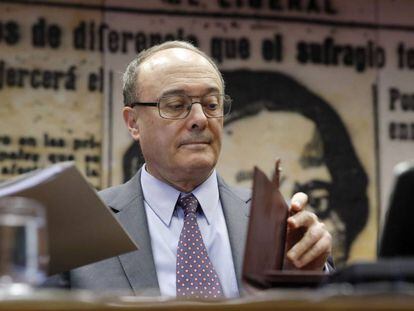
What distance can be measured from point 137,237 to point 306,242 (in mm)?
732

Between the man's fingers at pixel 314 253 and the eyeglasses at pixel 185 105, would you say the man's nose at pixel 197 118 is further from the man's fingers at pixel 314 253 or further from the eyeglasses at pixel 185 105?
the man's fingers at pixel 314 253

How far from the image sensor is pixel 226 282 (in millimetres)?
2883

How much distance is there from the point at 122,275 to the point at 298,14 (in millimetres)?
2484

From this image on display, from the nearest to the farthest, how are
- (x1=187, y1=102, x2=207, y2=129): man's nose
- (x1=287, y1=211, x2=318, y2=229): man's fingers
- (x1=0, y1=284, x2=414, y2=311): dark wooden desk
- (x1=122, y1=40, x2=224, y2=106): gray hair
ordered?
(x1=0, y1=284, x2=414, y2=311): dark wooden desk → (x1=287, y1=211, x2=318, y2=229): man's fingers → (x1=187, y1=102, x2=207, y2=129): man's nose → (x1=122, y1=40, x2=224, y2=106): gray hair

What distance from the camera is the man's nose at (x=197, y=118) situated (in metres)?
3.09

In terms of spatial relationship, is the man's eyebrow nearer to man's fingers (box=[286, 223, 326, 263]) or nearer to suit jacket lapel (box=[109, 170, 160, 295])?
suit jacket lapel (box=[109, 170, 160, 295])

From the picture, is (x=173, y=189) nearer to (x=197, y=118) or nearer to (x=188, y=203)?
(x=188, y=203)

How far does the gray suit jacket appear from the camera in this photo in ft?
9.34

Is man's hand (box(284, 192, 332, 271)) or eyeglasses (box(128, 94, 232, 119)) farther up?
eyeglasses (box(128, 94, 232, 119))

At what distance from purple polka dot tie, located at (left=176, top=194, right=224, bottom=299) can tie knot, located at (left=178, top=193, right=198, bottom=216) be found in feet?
0.22

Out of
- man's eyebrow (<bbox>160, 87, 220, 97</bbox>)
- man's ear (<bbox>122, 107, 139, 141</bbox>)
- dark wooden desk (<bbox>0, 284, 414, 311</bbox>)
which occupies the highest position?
man's eyebrow (<bbox>160, 87, 220, 97</bbox>)

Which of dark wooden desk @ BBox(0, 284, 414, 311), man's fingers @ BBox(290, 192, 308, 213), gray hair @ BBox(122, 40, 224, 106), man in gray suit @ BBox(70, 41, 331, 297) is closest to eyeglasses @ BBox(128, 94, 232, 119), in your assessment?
man in gray suit @ BBox(70, 41, 331, 297)

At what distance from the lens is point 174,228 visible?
9.93ft

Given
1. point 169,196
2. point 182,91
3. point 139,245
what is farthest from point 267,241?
point 182,91
